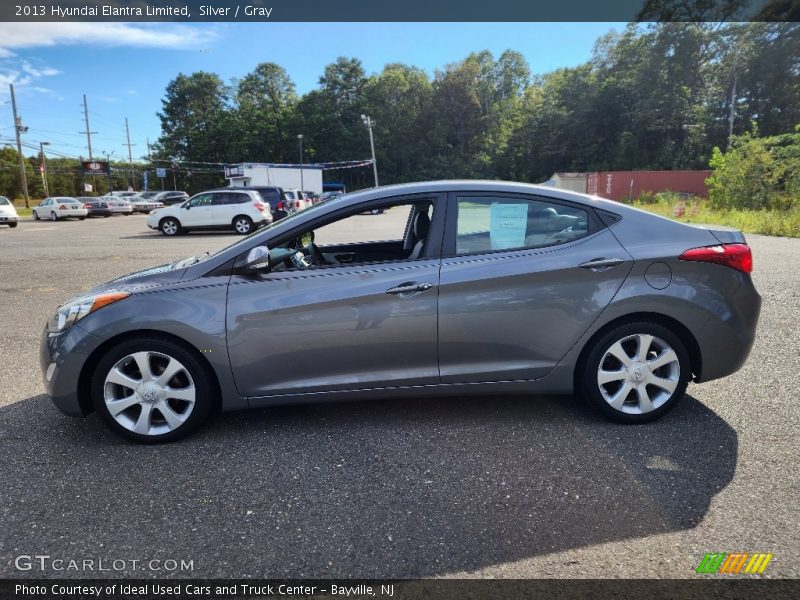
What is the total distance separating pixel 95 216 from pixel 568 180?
3705 cm

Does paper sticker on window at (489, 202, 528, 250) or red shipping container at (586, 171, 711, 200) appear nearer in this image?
paper sticker on window at (489, 202, 528, 250)

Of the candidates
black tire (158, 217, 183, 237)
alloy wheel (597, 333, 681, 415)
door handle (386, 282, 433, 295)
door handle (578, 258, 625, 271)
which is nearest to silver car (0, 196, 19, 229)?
black tire (158, 217, 183, 237)

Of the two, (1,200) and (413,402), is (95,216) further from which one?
(413,402)

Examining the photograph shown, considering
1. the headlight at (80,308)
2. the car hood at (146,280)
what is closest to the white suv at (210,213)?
the car hood at (146,280)

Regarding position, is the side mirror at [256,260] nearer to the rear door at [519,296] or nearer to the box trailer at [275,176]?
the rear door at [519,296]

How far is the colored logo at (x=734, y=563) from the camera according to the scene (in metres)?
2.14

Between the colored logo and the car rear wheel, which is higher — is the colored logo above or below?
below

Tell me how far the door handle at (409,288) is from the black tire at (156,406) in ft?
4.09

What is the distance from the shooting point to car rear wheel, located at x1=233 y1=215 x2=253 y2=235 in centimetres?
2030

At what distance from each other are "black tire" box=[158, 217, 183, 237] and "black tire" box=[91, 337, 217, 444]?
18.5 meters

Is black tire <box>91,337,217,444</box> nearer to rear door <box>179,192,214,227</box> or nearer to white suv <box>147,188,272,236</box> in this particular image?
white suv <box>147,188,272,236</box>

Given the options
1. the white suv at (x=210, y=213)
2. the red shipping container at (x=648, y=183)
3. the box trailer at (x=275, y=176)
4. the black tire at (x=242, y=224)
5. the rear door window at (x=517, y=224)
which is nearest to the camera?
the rear door window at (x=517, y=224)

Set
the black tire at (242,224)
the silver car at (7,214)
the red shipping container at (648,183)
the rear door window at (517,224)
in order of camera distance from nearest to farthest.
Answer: the rear door window at (517,224), the black tire at (242,224), the silver car at (7,214), the red shipping container at (648,183)

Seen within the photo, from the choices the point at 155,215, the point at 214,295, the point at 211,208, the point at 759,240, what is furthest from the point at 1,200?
the point at 759,240
